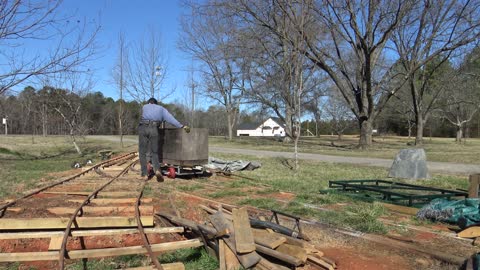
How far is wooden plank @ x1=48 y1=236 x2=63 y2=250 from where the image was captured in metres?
5.48

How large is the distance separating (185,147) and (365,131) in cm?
1944

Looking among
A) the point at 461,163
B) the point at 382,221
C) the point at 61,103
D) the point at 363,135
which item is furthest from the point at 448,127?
the point at 382,221

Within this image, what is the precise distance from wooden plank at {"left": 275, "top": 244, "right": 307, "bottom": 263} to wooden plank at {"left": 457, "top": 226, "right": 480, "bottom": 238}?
2.84m

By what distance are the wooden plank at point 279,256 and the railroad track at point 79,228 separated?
914 mm

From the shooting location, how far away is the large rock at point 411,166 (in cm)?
1384

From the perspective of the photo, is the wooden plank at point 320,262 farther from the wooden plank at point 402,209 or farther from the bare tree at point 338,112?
the bare tree at point 338,112

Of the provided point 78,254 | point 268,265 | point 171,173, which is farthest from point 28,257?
point 171,173

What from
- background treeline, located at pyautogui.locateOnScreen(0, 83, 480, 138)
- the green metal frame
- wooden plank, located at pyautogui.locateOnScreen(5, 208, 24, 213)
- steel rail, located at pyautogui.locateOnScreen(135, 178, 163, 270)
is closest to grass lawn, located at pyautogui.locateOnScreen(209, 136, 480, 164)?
background treeline, located at pyautogui.locateOnScreen(0, 83, 480, 138)

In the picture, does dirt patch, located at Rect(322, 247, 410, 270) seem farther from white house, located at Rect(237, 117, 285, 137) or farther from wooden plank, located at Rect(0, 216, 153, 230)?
white house, located at Rect(237, 117, 285, 137)

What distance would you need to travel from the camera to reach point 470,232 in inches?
235

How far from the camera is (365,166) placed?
17.8m

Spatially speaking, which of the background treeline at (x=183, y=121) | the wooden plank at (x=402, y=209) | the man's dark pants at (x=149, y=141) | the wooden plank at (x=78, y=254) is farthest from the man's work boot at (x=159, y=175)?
the background treeline at (x=183, y=121)

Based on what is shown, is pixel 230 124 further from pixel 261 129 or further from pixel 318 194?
pixel 261 129

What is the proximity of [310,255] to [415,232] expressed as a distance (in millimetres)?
2474
